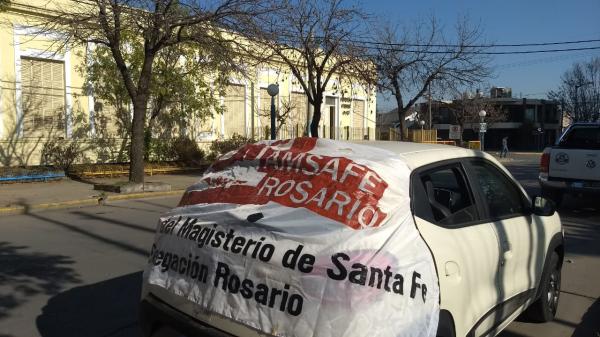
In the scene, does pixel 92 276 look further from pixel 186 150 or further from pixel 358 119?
pixel 358 119

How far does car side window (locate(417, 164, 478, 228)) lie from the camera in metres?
3.35

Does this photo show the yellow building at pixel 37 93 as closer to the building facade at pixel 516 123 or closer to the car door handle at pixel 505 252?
the car door handle at pixel 505 252

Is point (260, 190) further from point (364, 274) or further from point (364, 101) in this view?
point (364, 101)

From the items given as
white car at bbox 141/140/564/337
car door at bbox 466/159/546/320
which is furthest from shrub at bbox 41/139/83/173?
car door at bbox 466/159/546/320

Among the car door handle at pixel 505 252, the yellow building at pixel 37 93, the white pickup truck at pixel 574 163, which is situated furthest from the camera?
the yellow building at pixel 37 93

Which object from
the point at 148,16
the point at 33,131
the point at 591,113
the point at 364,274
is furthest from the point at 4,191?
the point at 591,113

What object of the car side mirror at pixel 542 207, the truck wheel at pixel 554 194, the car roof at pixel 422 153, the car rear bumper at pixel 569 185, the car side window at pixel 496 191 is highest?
the car roof at pixel 422 153

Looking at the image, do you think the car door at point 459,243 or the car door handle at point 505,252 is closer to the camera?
the car door at point 459,243

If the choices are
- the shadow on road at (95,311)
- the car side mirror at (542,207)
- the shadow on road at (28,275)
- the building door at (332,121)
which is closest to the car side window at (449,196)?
the car side mirror at (542,207)

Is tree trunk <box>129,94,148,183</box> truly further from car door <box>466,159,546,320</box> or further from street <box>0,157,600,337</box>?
car door <box>466,159,546,320</box>

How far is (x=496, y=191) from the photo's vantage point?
4328 millimetres

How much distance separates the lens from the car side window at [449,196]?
3.35m

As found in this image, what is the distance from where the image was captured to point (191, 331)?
2.98 metres

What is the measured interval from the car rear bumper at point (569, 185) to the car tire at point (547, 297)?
6515 millimetres
